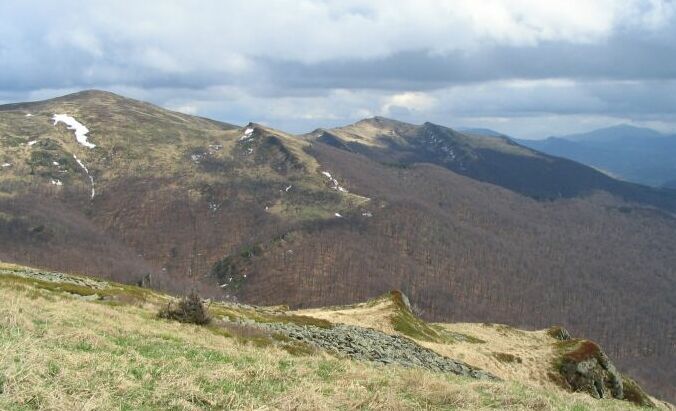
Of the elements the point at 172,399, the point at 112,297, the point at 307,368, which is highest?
the point at 172,399

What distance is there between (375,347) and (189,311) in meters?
18.2

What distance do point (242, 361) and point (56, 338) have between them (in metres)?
7.84

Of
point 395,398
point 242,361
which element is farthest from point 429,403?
point 242,361

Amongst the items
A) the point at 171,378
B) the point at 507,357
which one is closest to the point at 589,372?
the point at 507,357

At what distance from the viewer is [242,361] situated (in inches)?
976

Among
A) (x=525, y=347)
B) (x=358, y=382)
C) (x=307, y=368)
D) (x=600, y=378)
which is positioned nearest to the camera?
(x=358, y=382)

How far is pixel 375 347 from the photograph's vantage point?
168 ft

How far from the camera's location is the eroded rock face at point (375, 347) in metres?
45.6

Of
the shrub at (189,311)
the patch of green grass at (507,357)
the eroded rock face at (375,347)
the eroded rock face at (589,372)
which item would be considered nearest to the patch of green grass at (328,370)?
the eroded rock face at (375,347)

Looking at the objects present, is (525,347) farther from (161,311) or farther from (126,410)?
(126,410)

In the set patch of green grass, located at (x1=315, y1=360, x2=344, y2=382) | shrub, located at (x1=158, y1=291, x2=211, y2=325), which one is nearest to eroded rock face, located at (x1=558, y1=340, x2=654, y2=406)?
shrub, located at (x1=158, y1=291, x2=211, y2=325)

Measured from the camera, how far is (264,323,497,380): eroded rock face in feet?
150

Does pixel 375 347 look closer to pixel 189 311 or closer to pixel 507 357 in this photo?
pixel 189 311

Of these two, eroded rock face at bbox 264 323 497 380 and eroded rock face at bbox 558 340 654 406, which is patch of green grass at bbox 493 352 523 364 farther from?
eroded rock face at bbox 264 323 497 380
